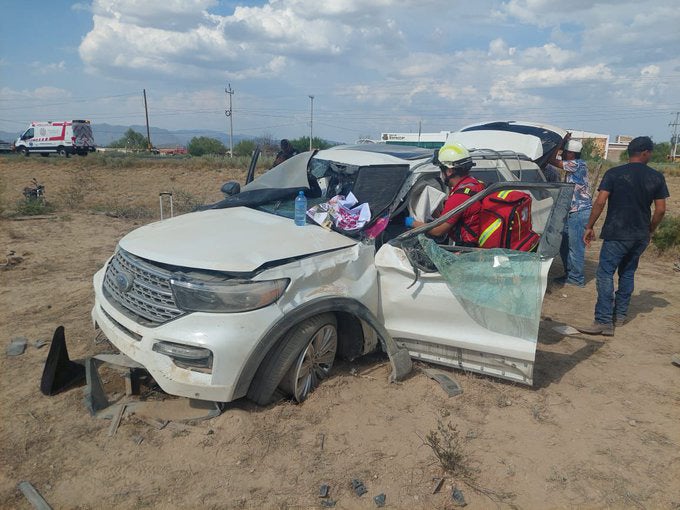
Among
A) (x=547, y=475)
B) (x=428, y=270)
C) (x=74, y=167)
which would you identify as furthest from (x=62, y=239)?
(x=74, y=167)

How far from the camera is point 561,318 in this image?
5457 mm

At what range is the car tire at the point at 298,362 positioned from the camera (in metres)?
3.15

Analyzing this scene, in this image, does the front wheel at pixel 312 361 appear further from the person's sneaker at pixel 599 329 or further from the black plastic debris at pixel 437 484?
the person's sneaker at pixel 599 329

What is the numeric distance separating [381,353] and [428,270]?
99 cm

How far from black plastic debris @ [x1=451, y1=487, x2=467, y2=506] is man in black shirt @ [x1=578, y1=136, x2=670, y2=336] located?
117 inches

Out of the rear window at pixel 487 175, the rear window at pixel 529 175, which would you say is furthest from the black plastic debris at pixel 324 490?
the rear window at pixel 529 175

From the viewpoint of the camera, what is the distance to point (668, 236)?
8.50m

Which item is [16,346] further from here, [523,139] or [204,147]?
[204,147]

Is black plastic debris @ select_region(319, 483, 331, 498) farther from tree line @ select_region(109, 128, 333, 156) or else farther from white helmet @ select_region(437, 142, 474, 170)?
tree line @ select_region(109, 128, 333, 156)

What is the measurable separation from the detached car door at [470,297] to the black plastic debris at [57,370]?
7.47 feet

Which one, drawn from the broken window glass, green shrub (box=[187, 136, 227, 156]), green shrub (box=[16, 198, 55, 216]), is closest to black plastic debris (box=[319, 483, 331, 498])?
the broken window glass

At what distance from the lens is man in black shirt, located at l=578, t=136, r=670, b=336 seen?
4758mm

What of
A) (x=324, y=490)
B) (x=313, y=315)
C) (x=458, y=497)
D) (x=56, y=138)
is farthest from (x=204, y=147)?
(x=458, y=497)

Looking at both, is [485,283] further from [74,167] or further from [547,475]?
[74,167]
